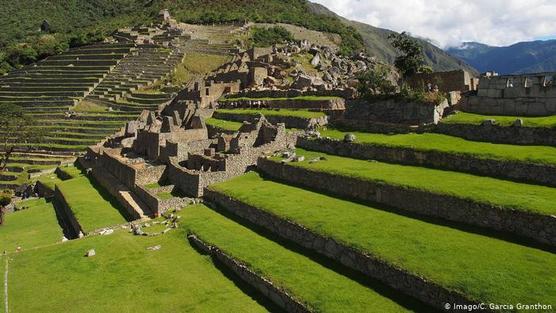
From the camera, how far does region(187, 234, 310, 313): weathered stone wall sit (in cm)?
Answer: 1344

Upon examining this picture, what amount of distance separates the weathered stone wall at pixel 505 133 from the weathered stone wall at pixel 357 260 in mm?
9163

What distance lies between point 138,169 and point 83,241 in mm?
7380

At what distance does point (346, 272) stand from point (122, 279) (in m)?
7.57

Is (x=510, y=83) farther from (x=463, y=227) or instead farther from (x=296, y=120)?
(x=296, y=120)

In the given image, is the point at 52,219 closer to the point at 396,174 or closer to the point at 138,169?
the point at 138,169

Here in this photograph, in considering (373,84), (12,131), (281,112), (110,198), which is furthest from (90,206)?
(12,131)

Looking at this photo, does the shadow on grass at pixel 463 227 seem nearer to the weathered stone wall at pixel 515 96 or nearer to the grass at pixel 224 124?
the weathered stone wall at pixel 515 96

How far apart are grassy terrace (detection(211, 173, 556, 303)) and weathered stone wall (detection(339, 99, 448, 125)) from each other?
29.4 feet

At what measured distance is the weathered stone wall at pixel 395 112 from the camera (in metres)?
25.2

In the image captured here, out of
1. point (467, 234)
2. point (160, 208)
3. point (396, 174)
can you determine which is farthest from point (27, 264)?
point (467, 234)

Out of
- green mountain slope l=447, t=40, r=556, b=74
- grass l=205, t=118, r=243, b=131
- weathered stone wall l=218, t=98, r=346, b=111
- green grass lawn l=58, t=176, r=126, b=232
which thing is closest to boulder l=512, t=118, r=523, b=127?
weathered stone wall l=218, t=98, r=346, b=111

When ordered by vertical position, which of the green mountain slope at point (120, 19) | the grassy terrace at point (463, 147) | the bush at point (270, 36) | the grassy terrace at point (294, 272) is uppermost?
the green mountain slope at point (120, 19)

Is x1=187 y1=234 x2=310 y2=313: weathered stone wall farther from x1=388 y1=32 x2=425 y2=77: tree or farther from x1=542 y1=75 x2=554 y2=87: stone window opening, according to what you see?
x1=388 y1=32 x2=425 y2=77: tree

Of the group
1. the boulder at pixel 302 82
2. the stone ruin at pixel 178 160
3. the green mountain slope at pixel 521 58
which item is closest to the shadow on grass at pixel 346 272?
the stone ruin at pixel 178 160
